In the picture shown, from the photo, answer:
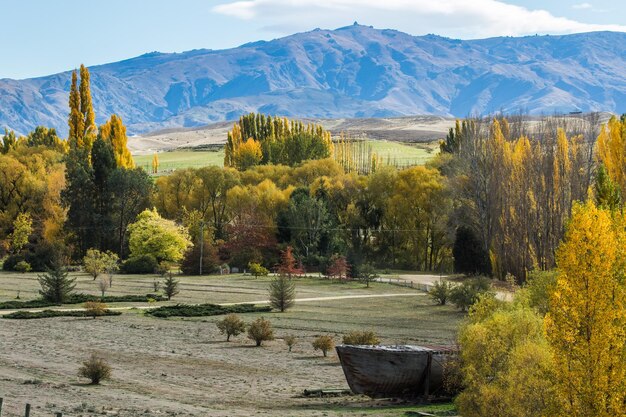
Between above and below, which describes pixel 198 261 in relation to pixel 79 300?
above

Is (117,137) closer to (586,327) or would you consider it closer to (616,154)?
(616,154)

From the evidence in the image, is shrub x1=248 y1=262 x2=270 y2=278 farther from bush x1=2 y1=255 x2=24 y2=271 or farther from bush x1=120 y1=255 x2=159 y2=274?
bush x1=2 y1=255 x2=24 y2=271

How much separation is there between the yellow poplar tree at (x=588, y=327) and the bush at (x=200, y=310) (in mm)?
34432

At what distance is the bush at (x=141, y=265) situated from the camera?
87.4 meters

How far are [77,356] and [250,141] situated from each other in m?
107

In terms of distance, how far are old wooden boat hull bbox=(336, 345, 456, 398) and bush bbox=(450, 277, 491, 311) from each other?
24062 mm

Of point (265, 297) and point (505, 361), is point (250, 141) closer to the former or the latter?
point (265, 297)

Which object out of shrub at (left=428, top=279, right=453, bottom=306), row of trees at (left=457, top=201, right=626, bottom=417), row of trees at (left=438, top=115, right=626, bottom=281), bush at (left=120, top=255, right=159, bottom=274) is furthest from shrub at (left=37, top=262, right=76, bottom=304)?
row of trees at (left=457, top=201, right=626, bottom=417)

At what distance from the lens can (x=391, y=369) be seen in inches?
1281

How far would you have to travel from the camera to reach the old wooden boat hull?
32.4 meters

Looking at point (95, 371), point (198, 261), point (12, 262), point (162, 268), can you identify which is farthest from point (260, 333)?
point (12, 262)

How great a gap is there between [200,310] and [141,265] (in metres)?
32.0

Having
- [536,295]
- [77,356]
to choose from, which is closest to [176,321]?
[77,356]

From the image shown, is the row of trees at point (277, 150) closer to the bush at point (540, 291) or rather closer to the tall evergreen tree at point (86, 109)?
the tall evergreen tree at point (86, 109)
